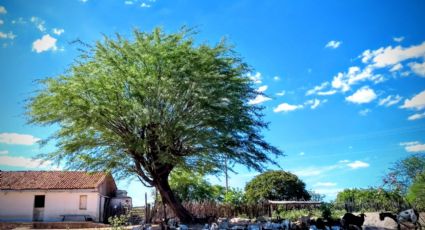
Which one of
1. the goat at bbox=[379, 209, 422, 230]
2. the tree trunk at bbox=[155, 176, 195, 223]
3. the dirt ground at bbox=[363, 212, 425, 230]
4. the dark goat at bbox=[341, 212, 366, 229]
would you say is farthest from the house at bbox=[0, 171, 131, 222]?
the goat at bbox=[379, 209, 422, 230]

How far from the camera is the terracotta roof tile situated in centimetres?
3481

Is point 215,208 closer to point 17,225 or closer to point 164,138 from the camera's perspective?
point 164,138

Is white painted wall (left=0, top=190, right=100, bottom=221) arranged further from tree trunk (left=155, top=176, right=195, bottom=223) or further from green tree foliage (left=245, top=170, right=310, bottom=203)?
green tree foliage (left=245, top=170, right=310, bottom=203)

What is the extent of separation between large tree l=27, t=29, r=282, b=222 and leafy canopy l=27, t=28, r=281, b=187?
43 millimetres

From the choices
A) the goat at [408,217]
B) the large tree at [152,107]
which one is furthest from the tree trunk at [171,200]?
the goat at [408,217]

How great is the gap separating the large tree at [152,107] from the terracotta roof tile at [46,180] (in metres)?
15.8

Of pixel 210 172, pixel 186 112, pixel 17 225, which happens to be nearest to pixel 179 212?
pixel 210 172

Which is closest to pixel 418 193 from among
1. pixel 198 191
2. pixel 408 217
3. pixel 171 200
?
pixel 408 217

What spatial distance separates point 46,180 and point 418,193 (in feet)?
100

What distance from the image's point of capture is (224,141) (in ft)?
60.6

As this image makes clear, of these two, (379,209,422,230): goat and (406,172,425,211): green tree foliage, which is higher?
(406,172,425,211): green tree foliage

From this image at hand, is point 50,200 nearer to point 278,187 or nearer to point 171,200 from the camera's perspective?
point 171,200

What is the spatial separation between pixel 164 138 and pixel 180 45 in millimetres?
4312

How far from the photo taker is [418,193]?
27.9 metres
